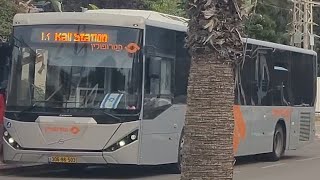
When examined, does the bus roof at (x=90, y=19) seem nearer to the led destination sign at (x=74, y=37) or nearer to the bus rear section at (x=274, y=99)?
the led destination sign at (x=74, y=37)

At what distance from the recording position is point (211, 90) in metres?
6.70

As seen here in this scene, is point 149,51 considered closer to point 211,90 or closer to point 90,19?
point 90,19

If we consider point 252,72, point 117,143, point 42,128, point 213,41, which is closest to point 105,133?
point 117,143

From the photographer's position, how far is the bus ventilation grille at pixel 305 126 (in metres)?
23.7

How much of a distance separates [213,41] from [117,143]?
878 centimetres

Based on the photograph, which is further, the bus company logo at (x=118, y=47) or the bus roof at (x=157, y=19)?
the bus roof at (x=157, y=19)

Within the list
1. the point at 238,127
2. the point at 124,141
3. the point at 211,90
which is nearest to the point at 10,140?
the point at 124,141

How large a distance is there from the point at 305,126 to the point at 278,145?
1599mm

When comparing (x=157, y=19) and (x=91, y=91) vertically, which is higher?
(x=157, y=19)

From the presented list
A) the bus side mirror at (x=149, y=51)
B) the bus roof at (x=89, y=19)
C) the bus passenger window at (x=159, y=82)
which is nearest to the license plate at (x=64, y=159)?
the bus passenger window at (x=159, y=82)

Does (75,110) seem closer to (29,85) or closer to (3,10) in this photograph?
(29,85)

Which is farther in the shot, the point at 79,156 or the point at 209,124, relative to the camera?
the point at 79,156

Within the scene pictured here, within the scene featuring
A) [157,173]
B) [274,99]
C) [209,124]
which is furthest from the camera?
[274,99]

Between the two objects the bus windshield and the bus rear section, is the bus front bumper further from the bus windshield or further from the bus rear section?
the bus rear section
